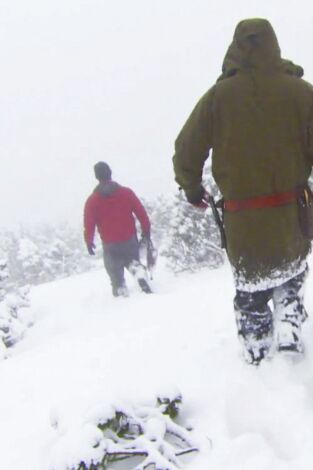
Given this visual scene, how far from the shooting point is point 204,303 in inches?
190

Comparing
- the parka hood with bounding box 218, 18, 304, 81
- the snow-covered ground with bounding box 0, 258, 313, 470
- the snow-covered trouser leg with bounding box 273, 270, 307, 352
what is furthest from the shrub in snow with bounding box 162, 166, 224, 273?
the parka hood with bounding box 218, 18, 304, 81

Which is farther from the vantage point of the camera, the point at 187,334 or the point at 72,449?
the point at 187,334

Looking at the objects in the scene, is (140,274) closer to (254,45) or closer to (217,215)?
(217,215)

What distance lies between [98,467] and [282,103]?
6.80 ft

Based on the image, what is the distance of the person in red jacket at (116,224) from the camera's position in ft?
25.5

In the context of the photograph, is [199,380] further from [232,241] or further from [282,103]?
[282,103]

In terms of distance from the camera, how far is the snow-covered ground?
7.47 ft

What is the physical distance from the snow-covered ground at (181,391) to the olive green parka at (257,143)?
1.82 feet

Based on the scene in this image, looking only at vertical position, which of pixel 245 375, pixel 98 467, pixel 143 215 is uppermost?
pixel 98 467

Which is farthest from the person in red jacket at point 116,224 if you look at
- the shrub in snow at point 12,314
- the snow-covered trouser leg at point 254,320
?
the snow-covered trouser leg at point 254,320

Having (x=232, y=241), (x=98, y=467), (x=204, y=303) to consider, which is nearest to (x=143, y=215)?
(x=204, y=303)

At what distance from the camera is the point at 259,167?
2975 millimetres

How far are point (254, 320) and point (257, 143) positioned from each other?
107 cm

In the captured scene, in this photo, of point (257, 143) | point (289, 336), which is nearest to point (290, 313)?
point (289, 336)
